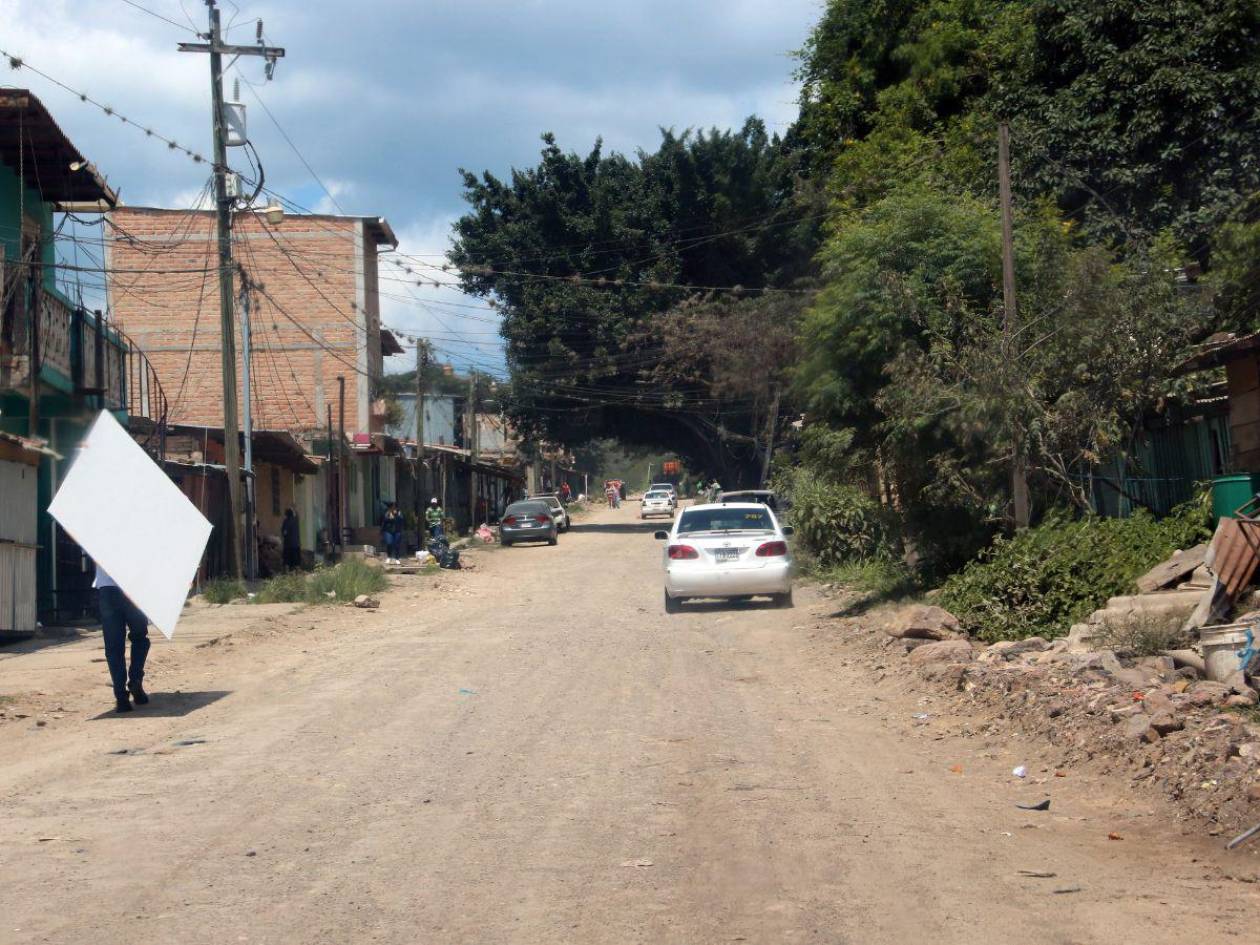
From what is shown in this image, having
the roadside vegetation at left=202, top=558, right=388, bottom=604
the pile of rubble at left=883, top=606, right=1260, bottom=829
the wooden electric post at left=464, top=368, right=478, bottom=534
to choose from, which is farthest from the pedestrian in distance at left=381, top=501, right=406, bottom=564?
the pile of rubble at left=883, top=606, right=1260, bottom=829

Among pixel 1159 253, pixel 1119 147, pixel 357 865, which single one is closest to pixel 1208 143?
pixel 1119 147

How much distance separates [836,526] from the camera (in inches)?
1004

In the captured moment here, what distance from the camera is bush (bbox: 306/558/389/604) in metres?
24.0

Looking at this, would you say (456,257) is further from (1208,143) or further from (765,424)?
(1208,143)

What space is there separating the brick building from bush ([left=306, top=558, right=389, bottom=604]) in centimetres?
2045

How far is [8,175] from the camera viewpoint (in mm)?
20391

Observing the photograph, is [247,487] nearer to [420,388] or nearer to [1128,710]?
[420,388]

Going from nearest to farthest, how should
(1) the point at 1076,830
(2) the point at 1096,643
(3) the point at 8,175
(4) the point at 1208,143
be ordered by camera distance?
(1) the point at 1076,830 → (2) the point at 1096,643 → (3) the point at 8,175 → (4) the point at 1208,143

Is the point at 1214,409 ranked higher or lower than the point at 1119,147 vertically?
lower

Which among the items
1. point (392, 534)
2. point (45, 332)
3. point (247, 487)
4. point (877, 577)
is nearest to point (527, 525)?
point (392, 534)

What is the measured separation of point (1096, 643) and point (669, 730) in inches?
171

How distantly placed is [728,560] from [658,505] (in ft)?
150

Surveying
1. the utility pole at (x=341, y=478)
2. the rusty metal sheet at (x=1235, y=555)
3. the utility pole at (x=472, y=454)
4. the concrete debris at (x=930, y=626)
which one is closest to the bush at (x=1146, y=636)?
the rusty metal sheet at (x=1235, y=555)

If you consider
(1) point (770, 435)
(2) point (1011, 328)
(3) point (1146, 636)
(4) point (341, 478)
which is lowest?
(3) point (1146, 636)
